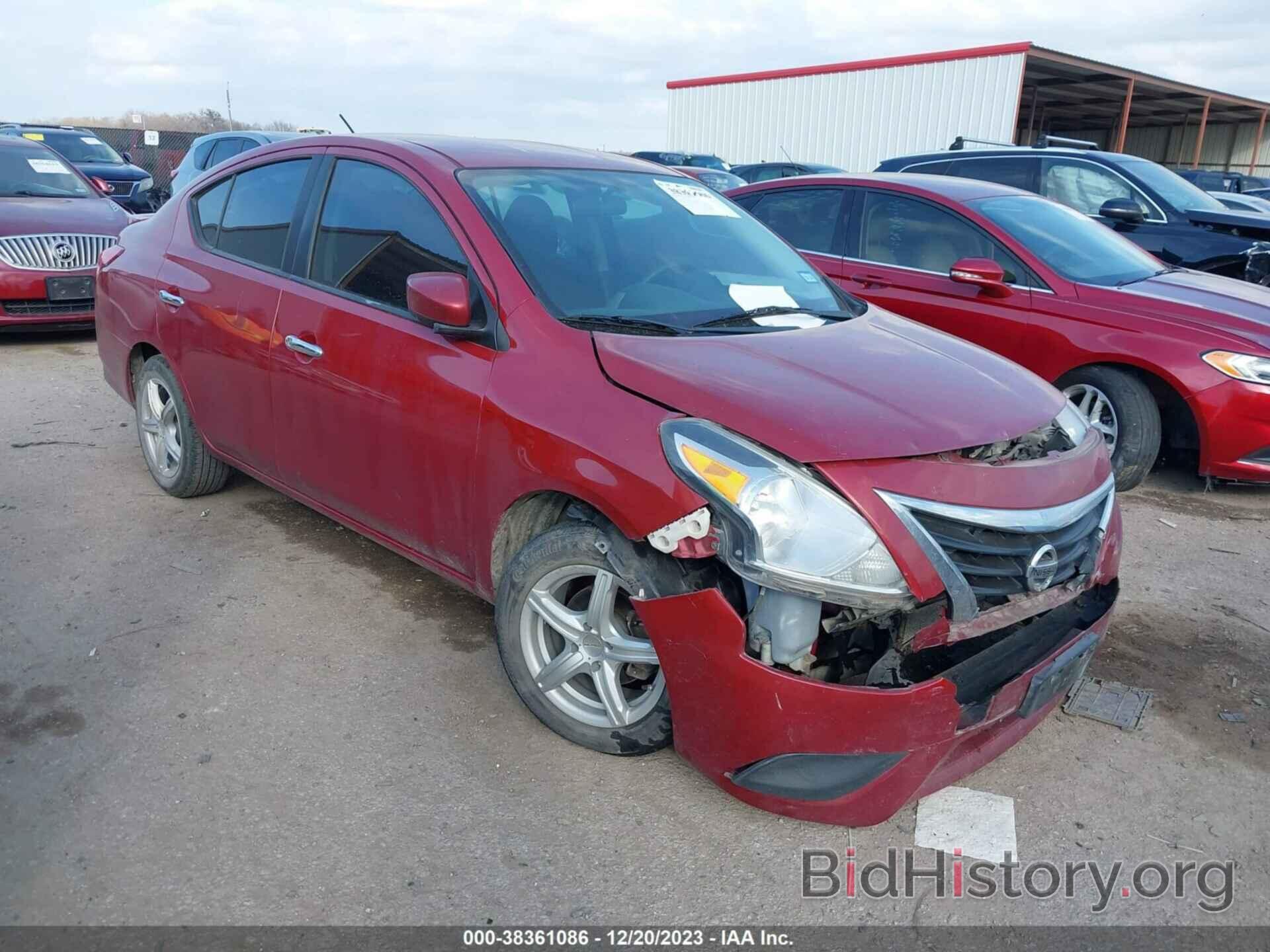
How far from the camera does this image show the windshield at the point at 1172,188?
26.3ft

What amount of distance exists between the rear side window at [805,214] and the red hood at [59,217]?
5.41 m

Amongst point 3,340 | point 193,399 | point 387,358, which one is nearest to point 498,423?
point 387,358

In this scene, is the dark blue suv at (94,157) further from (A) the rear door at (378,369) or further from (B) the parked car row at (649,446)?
(A) the rear door at (378,369)

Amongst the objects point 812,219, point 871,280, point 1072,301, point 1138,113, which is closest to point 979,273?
point 1072,301

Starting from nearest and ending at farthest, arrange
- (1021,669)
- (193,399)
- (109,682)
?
1. (1021,669)
2. (109,682)
3. (193,399)

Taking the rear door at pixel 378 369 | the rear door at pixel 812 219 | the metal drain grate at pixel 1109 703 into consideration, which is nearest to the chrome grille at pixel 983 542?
the metal drain grate at pixel 1109 703

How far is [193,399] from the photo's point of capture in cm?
438

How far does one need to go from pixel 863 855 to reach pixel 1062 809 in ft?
2.05

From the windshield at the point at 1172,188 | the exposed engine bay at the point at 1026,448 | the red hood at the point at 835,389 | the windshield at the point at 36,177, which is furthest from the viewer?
the windshield at the point at 36,177

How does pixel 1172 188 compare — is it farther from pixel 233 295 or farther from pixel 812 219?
pixel 233 295

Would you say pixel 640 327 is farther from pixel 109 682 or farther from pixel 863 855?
pixel 109 682

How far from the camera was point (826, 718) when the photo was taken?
7.60 ft

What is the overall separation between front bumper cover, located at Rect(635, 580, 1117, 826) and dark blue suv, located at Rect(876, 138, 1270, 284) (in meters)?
6.35

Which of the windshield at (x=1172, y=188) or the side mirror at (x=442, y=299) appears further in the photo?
the windshield at (x=1172, y=188)
